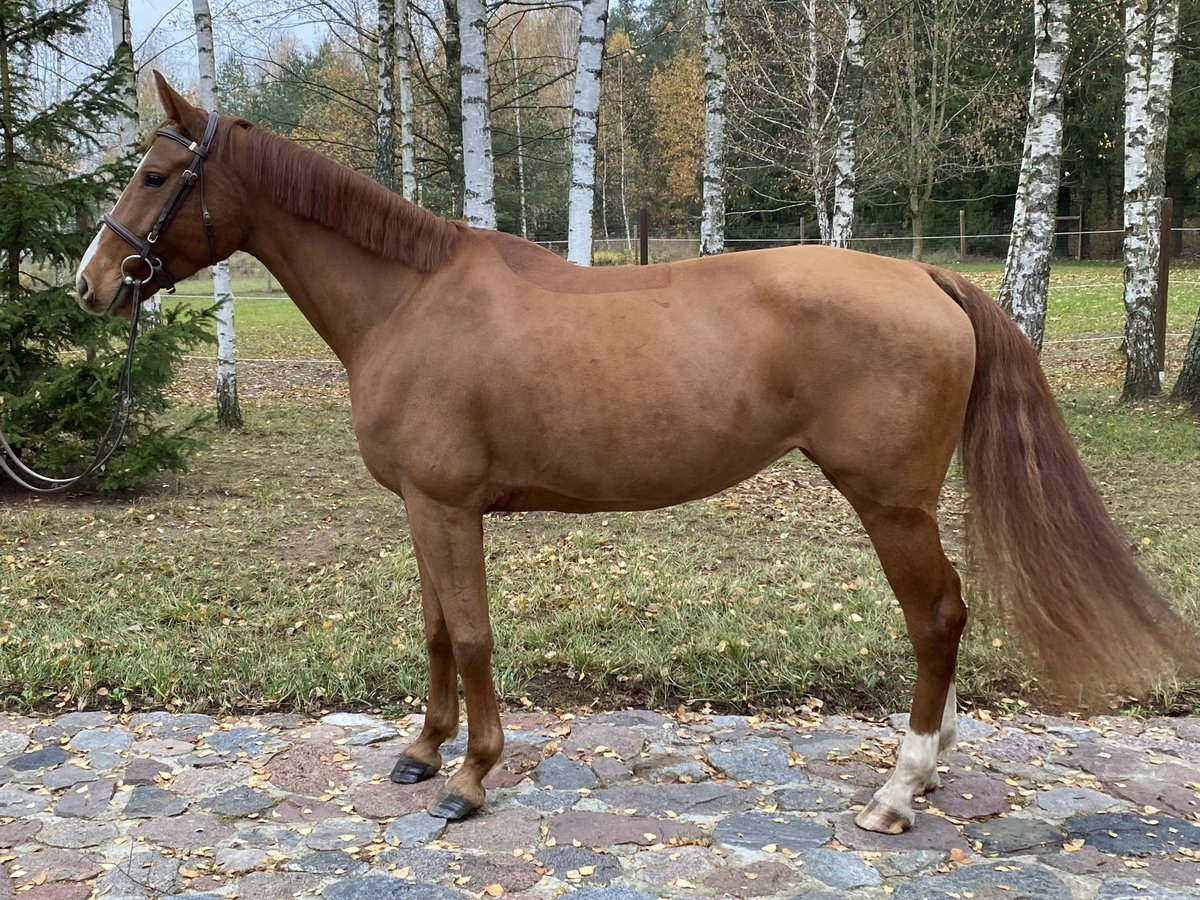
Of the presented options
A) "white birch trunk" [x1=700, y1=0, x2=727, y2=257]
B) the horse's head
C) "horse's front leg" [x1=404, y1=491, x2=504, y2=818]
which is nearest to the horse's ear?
the horse's head

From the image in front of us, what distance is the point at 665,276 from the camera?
9.78ft

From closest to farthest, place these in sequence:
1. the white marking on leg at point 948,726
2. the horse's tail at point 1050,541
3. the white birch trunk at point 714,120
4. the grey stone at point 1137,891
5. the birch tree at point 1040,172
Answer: the grey stone at point 1137,891, the horse's tail at point 1050,541, the white marking on leg at point 948,726, the birch tree at point 1040,172, the white birch trunk at point 714,120

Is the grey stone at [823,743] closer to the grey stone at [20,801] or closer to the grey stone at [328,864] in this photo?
the grey stone at [328,864]

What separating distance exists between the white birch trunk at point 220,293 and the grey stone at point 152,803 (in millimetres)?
5971

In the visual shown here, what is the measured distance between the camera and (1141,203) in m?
9.87

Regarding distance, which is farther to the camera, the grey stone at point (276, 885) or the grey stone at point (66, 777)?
the grey stone at point (66, 777)

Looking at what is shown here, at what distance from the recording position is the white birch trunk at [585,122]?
7.05 metres

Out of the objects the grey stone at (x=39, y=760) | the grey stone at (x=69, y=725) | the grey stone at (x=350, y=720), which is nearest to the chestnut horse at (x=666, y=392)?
the grey stone at (x=350, y=720)

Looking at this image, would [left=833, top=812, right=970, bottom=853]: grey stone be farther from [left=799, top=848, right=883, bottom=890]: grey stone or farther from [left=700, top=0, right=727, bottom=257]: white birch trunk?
[left=700, top=0, right=727, bottom=257]: white birch trunk

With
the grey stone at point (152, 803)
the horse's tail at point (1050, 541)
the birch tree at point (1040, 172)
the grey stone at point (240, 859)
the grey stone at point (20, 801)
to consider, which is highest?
the birch tree at point (1040, 172)

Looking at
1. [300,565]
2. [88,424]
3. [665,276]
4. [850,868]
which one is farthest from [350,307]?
[88,424]

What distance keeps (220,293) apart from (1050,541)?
867cm

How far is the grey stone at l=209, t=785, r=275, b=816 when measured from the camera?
9.98 feet

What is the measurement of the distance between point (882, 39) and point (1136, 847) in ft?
71.9
